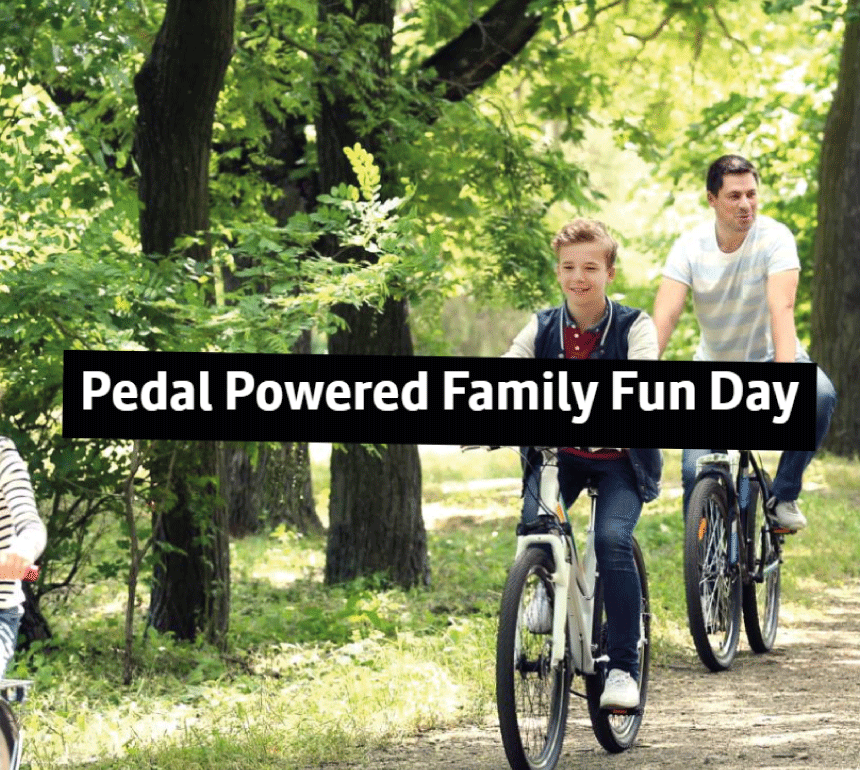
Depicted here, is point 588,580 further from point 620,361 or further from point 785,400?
point 785,400

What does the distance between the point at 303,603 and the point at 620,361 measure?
6761 millimetres

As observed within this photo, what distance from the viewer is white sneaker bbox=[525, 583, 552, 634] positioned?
5934 mm

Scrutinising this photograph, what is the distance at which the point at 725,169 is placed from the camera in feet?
25.9

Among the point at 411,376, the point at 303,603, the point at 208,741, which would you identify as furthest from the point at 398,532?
the point at 208,741

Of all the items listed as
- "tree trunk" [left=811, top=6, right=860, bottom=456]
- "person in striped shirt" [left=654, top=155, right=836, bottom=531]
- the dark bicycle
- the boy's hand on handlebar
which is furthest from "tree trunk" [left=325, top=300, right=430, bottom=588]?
the boy's hand on handlebar

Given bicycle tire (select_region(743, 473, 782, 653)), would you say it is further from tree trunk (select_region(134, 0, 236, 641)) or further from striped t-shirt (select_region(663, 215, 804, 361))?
tree trunk (select_region(134, 0, 236, 641))

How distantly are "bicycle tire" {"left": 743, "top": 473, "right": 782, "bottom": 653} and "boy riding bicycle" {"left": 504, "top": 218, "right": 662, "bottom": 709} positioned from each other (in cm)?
230

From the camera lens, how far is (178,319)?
899cm

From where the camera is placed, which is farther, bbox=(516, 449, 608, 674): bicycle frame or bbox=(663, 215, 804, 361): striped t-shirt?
bbox=(663, 215, 804, 361): striped t-shirt

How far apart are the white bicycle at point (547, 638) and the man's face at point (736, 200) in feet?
6.99

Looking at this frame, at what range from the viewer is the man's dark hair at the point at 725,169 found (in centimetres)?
789

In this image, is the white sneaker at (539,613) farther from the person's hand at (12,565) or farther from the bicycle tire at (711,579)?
the person's hand at (12,565)

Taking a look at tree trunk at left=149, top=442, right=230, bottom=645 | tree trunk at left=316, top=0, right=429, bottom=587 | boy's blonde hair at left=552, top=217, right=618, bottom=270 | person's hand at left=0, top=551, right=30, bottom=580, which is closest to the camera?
person's hand at left=0, top=551, right=30, bottom=580

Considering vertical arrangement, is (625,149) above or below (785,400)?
above
